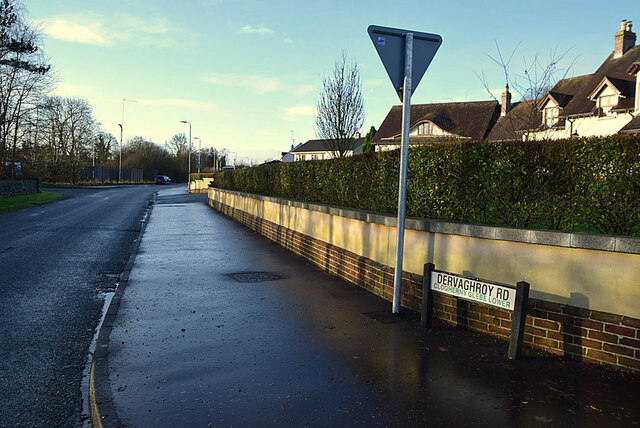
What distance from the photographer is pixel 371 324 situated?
5523mm

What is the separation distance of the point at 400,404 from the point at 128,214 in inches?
822

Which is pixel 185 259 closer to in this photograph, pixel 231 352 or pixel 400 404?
pixel 231 352

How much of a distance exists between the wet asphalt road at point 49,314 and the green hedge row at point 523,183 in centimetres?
466

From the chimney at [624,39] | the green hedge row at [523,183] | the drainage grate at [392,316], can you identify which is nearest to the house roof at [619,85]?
the chimney at [624,39]

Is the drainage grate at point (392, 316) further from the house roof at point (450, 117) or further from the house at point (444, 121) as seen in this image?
the house roof at point (450, 117)

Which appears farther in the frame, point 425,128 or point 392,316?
point 425,128

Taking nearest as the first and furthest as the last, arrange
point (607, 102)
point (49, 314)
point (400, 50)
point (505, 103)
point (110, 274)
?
1. point (400, 50)
2. point (49, 314)
3. point (110, 274)
4. point (607, 102)
5. point (505, 103)

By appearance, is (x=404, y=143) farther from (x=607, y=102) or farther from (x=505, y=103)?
(x=505, y=103)

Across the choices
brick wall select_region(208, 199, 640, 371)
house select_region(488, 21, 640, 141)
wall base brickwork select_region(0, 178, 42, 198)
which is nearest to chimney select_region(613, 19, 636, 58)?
house select_region(488, 21, 640, 141)

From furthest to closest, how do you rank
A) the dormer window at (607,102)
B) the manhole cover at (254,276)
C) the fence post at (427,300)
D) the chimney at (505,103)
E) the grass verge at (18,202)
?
the chimney at (505,103) → the dormer window at (607,102) → the grass verge at (18,202) → the manhole cover at (254,276) → the fence post at (427,300)

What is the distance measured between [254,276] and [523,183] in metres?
5.03

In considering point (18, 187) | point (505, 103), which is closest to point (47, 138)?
point (18, 187)

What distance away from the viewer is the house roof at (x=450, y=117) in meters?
40.7

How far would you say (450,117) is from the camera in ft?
141
